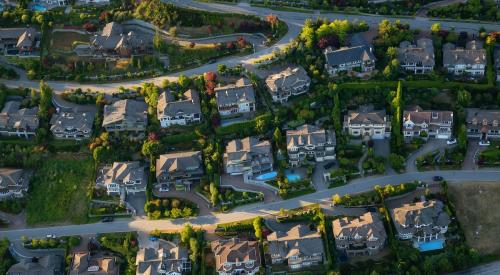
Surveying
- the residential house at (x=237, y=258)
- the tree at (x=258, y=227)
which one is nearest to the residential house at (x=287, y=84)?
the tree at (x=258, y=227)

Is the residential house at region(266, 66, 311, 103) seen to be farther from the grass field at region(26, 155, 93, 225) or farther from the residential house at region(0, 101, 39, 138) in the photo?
the residential house at region(0, 101, 39, 138)

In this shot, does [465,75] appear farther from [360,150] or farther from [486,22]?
[360,150]

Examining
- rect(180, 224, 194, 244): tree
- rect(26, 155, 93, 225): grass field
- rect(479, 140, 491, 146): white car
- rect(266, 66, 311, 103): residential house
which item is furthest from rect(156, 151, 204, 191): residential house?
rect(479, 140, 491, 146): white car

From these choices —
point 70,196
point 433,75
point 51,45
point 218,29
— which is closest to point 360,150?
point 433,75

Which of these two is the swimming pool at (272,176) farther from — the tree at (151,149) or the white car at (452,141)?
the white car at (452,141)

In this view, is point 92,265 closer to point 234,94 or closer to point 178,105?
point 178,105

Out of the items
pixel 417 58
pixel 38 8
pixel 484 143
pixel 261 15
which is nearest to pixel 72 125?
pixel 38 8
